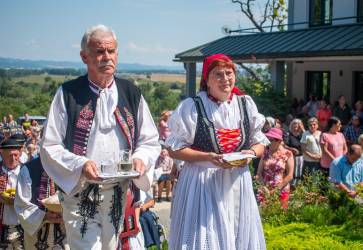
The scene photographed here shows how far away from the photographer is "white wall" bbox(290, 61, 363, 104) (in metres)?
21.3

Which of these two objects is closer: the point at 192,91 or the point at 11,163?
the point at 11,163

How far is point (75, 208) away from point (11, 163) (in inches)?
84.0

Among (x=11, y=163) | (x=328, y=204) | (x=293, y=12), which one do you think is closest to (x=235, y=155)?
(x=11, y=163)

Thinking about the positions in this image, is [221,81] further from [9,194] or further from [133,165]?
[9,194]

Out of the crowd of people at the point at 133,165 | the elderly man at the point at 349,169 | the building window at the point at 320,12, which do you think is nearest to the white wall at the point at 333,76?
the building window at the point at 320,12

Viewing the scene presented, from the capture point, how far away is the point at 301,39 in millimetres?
20781

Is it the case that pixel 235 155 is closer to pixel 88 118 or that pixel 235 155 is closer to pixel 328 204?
pixel 88 118

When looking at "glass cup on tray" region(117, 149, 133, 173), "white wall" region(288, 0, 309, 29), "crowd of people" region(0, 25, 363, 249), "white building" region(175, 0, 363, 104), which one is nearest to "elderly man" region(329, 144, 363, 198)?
"crowd of people" region(0, 25, 363, 249)

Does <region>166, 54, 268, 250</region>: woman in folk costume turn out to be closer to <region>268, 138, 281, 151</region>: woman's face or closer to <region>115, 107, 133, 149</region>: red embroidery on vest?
<region>115, 107, 133, 149</region>: red embroidery on vest

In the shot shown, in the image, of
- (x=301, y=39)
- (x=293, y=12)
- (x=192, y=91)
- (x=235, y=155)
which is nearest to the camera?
(x=235, y=155)

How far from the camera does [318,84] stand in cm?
2314

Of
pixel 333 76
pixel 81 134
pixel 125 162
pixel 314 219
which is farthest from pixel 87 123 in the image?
pixel 333 76

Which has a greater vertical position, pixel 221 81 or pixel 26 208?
pixel 221 81

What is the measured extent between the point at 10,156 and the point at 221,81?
2161 mm
